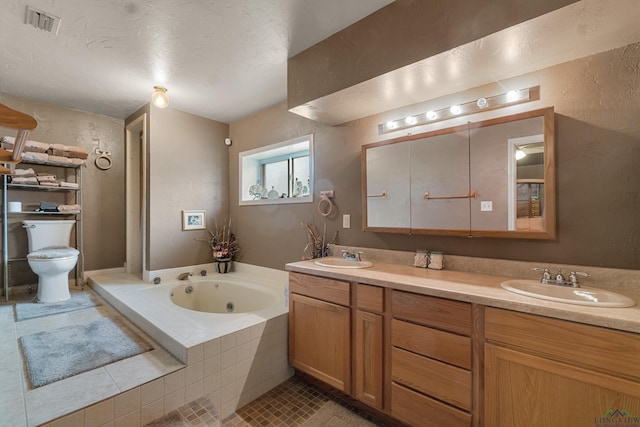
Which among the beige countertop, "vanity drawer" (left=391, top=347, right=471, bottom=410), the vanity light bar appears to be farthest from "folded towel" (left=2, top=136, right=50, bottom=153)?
"vanity drawer" (left=391, top=347, right=471, bottom=410)

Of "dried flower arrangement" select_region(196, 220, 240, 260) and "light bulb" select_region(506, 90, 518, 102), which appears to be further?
"dried flower arrangement" select_region(196, 220, 240, 260)

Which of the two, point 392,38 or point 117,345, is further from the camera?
point 117,345

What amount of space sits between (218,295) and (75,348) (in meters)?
1.43

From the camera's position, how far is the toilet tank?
2955mm

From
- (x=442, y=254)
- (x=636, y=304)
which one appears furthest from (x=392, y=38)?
(x=636, y=304)

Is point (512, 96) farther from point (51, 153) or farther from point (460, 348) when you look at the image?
point (51, 153)

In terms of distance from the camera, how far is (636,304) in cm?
116

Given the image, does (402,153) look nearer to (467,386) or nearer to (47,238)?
(467,386)

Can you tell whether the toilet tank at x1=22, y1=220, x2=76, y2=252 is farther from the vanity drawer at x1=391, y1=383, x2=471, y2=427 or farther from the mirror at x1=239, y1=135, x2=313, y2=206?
the vanity drawer at x1=391, y1=383, x2=471, y2=427

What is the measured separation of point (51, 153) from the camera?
3082 millimetres

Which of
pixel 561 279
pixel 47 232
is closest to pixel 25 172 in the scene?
pixel 47 232

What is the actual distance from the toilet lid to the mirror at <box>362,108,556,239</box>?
121 inches

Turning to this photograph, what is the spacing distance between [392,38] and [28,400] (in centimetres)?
272

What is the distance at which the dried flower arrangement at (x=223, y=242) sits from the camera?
11.6 feet
